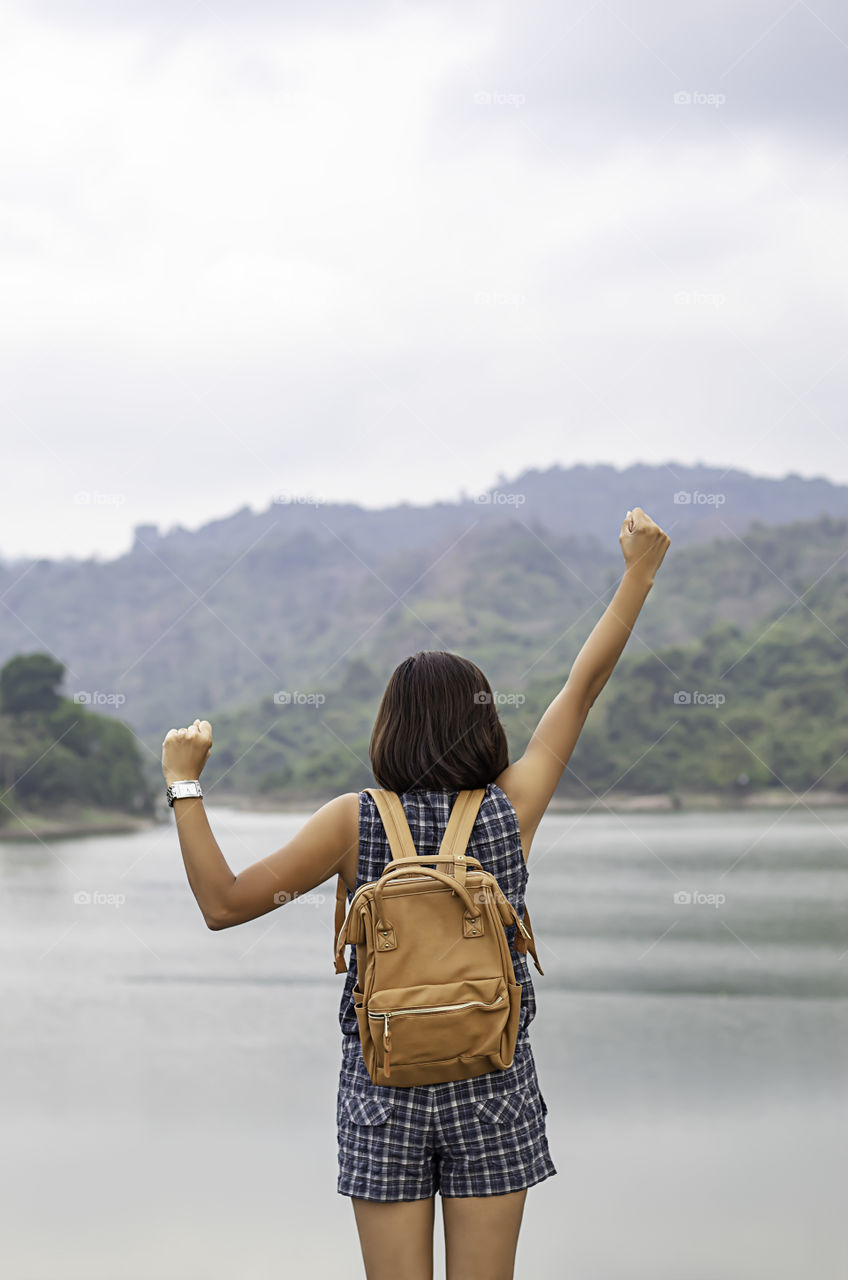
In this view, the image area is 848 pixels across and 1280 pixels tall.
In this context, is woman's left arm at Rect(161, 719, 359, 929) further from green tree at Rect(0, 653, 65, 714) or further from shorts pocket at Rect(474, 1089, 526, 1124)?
green tree at Rect(0, 653, 65, 714)

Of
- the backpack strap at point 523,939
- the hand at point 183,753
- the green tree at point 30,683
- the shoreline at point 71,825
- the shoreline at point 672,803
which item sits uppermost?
the green tree at point 30,683

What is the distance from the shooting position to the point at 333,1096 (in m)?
5.36

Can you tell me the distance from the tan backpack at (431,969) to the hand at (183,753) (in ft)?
0.66

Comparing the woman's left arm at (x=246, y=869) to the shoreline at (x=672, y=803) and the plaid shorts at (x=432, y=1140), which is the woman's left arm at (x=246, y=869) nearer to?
the plaid shorts at (x=432, y=1140)

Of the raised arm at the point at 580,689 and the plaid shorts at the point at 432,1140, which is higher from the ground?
the raised arm at the point at 580,689

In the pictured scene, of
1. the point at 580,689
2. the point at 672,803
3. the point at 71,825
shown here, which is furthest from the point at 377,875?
the point at 672,803

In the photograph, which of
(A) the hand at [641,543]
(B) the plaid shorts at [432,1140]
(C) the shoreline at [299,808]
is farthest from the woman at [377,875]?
(C) the shoreline at [299,808]

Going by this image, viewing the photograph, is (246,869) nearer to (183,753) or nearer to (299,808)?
(183,753)

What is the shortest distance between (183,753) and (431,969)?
0.31 m

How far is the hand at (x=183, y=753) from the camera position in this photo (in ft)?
3.65

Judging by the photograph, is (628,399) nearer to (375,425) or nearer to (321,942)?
(375,425)

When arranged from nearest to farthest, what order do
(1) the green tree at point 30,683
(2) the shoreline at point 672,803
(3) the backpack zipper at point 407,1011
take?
(3) the backpack zipper at point 407,1011
(1) the green tree at point 30,683
(2) the shoreline at point 672,803

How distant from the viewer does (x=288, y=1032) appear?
7.73 m

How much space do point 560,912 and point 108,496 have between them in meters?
9.74
